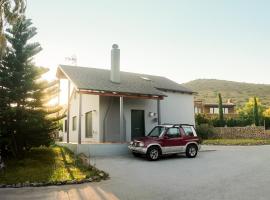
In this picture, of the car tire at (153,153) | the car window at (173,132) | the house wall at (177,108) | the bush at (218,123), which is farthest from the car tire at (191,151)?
the bush at (218,123)

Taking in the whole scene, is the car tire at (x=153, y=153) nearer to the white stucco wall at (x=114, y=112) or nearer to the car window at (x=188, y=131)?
the car window at (x=188, y=131)

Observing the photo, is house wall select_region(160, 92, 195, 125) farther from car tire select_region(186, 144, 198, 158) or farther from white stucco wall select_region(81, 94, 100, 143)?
car tire select_region(186, 144, 198, 158)

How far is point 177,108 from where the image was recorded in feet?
87.6

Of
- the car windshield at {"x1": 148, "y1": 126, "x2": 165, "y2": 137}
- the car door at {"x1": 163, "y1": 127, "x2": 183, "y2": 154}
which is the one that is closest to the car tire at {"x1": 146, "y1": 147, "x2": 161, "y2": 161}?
the car door at {"x1": 163, "y1": 127, "x2": 183, "y2": 154}

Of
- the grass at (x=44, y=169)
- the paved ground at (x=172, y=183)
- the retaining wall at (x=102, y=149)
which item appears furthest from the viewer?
the retaining wall at (x=102, y=149)

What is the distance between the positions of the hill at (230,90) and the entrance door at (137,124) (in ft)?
227

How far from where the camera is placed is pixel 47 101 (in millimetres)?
16719

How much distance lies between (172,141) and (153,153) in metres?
1.38

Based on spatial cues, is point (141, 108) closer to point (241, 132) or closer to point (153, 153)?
point (153, 153)

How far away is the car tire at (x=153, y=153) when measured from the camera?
51.3 feet

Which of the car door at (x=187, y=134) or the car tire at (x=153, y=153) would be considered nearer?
the car tire at (x=153, y=153)

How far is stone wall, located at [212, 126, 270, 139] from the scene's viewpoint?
33.6 metres

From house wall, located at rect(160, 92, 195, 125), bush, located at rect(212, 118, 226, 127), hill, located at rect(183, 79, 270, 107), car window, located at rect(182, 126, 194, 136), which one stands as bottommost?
car window, located at rect(182, 126, 194, 136)

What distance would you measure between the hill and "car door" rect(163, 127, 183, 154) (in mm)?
73975
